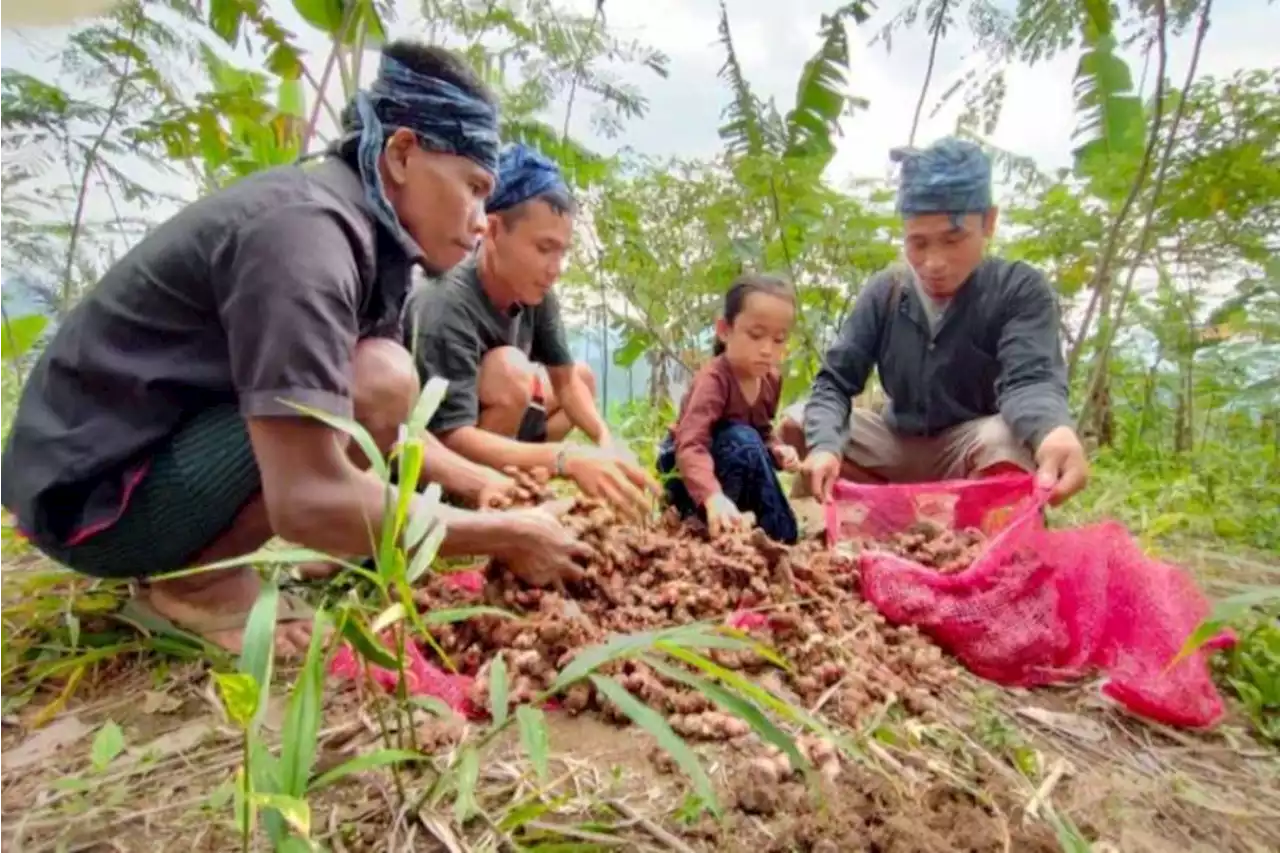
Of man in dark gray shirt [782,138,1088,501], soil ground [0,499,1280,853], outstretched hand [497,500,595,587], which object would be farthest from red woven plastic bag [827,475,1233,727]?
outstretched hand [497,500,595,587]

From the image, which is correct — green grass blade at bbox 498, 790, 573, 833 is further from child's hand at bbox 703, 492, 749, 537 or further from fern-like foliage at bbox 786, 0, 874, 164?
fern-like foliage at bbox 786, 0, 874, 164

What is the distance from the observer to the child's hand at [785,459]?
285 cm

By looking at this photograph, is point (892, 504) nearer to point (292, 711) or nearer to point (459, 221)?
point (459, 221)

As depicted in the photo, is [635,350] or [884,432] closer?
[884,432]

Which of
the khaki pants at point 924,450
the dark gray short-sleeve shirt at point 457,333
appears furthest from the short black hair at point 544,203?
the khaki pants at point 924,450

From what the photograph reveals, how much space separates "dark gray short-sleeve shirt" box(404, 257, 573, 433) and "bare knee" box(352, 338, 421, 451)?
1.74 ft

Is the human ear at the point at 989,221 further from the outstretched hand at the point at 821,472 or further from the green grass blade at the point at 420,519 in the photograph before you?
the green grass blade at the point at 420,519

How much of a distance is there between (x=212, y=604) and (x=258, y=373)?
69cm

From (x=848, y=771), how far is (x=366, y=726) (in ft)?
2.33

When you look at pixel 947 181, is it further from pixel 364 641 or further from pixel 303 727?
pixel 303 727

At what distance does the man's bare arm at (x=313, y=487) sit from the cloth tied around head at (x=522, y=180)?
134 cm

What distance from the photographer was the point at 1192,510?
131 inches

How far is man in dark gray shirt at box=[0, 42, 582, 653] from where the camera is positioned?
1369 mm

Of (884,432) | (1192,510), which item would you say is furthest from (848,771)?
(1192,510)
